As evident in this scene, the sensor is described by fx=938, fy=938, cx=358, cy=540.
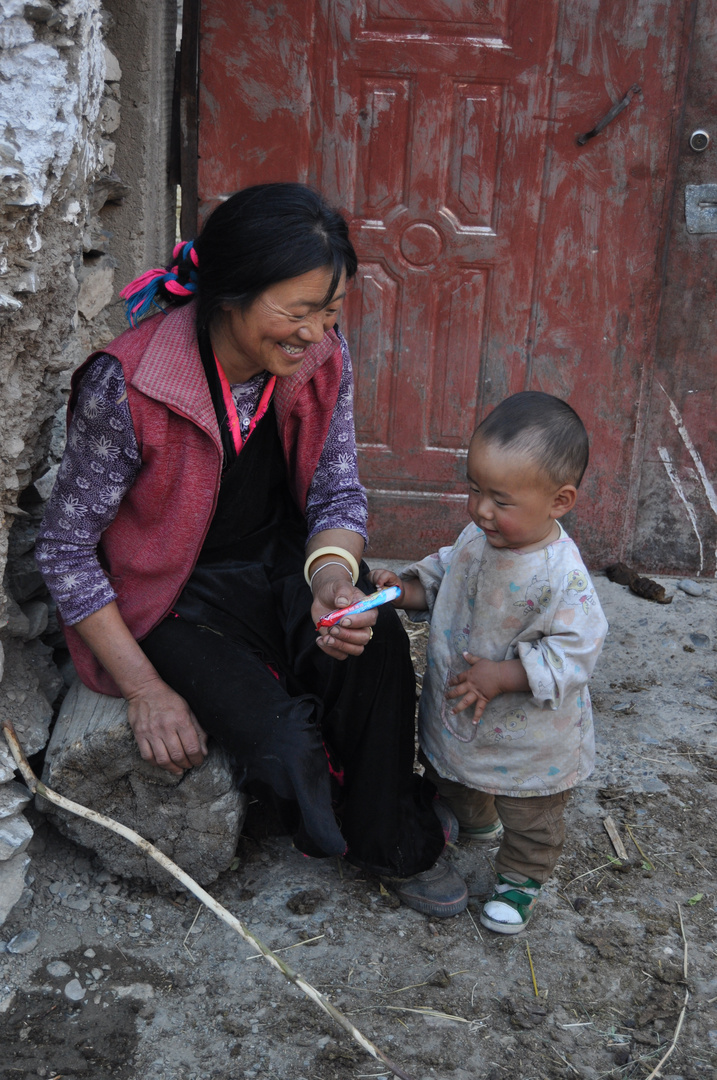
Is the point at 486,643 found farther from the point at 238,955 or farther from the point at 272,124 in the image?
the point at 272,124

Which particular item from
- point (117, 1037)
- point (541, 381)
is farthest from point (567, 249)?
point (117, 1037)

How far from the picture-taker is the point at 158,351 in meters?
1.94

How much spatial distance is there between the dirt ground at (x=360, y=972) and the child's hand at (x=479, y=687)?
569 millimetres

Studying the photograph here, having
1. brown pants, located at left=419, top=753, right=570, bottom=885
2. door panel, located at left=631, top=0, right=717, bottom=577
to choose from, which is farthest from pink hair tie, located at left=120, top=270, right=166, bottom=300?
door panel, located at left=631, top=0, right=717, bottom=577

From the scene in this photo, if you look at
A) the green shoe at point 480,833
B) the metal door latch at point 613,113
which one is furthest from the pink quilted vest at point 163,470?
the metal door latch at point 613,113

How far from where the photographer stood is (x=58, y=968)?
195cm

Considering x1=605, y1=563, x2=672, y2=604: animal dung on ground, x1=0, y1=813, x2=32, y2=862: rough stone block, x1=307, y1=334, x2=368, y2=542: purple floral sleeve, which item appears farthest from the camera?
x1=605, y1=563, x2=672, y2=604: animal dung on ground

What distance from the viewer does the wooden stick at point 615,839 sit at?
2424 millimetres

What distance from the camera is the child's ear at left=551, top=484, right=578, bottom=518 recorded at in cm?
195

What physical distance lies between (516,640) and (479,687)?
0.46ft

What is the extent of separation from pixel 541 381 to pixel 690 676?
124 cm

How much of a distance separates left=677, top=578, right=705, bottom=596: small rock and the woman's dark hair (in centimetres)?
234

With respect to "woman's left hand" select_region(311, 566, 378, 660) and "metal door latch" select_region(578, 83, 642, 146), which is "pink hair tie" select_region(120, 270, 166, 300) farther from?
"metal door latch" select_region(578, 83, 642, 146)

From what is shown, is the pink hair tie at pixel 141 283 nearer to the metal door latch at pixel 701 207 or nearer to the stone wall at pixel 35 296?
the stone wall at pixel 35 296
